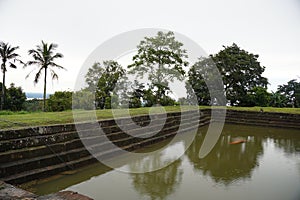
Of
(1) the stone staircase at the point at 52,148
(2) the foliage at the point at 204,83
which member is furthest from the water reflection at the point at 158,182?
(2) the foliage at the point at 204,83

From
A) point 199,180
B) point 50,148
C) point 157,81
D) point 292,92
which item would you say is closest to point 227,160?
point 199,180

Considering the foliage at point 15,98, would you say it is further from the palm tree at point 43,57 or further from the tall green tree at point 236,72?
the tall green tree at point 236,72

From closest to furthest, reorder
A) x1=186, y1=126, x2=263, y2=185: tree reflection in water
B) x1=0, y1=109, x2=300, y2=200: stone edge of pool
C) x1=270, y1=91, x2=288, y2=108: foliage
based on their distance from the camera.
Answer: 1. x1=0, y1=109, x2=300, y2=200: stone edge of pool
2. x1=186, y1=126, x2=263, y2=185: tree reflection in water
3. x1=270, y1=91, x2=288, y2=108: foliage

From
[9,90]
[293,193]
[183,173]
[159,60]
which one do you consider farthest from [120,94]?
[293,193]

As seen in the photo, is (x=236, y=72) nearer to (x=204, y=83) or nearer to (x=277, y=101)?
(x=204, y=83)

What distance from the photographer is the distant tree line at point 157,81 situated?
421 inches

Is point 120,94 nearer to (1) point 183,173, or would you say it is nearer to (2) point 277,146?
(2) point 277,146

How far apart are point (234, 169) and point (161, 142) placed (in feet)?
8.16

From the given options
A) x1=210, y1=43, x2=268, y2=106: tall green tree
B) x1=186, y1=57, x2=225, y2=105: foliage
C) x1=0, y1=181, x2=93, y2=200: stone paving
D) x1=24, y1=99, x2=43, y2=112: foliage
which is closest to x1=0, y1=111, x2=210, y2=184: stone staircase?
x1=0, y1=181, x2=93, y2=200: stone paving

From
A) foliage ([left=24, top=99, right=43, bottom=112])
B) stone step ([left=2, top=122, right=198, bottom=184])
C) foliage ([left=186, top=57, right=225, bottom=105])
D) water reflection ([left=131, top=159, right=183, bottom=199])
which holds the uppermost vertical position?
foliage ([left=186, top=57, right=225, bottom=105])

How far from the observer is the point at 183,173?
3.70 metres

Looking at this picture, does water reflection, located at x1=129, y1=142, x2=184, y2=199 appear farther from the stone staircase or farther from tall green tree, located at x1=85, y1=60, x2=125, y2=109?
tall green tree, located at x1=85, y1=60, x2=125, y2=109

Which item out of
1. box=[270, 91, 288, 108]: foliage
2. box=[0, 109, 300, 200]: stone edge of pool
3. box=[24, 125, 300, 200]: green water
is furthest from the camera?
box=[270, 91, 288, 108]: foliage

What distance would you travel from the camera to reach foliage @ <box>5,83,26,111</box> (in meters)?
13.2
